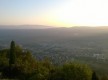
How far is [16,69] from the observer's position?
4944cm

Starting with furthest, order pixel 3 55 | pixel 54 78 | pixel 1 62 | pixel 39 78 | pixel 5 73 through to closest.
A: 1. pixel 3 55
2. pixel 1 62
3. pixel 5 73
4. pixel 54 78
5. pixel 39 78

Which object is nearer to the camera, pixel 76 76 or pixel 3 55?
pixel 76 76

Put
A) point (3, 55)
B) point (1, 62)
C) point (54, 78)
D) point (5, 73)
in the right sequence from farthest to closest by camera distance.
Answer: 1. point (3, 55)
2. point (1, 62)
3. point (5, 73)
4. point (54, 78)

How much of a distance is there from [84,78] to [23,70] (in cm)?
1191

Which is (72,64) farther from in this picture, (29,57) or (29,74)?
(29,57)

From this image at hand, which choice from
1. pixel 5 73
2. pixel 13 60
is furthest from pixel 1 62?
pixel 5 73

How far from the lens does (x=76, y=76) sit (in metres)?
45.4

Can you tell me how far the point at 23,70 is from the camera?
158 ft

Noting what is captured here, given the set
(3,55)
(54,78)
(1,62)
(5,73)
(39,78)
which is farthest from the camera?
(3,55)

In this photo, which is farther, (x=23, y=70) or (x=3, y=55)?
(x=3, y=55)

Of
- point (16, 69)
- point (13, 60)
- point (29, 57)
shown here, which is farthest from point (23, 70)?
point (29, 57)

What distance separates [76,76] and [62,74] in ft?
8.92

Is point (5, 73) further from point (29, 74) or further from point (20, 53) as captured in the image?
point (20, 53)

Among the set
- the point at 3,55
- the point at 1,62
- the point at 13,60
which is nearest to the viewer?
the point at 13,60
